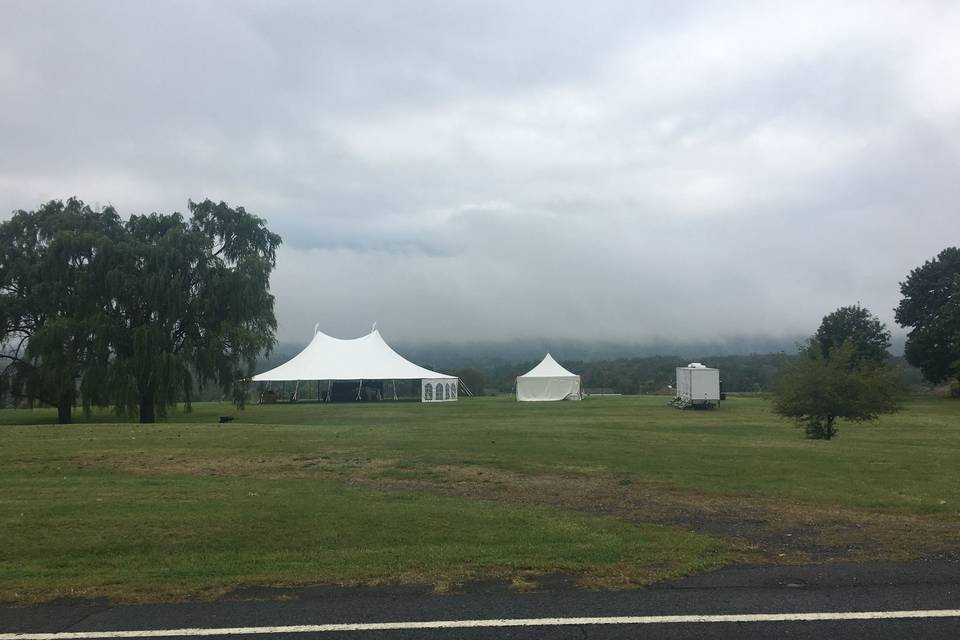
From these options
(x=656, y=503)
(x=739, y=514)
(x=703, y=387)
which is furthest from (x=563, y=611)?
(x=703, y=387)

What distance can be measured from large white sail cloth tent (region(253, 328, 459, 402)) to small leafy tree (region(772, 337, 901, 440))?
30.7 metres

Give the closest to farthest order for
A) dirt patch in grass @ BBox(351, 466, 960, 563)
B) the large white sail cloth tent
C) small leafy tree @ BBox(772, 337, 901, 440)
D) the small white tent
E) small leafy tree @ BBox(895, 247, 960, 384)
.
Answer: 1. dirt patch in grass @ BBox(351, 466, 960, 563)
2. small leafy tree @ BBox(772, 337, 901, 440)
3. the large white sail cloth tent
4. the small white tent
5. small leafy tree @ BBox(895, 247, 960, 384)

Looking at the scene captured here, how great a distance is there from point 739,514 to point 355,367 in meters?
44.7

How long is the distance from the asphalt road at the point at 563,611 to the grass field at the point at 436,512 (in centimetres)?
40

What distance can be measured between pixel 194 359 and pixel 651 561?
29.2 metres

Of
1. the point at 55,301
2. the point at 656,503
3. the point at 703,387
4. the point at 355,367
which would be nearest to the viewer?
the point at 656,503

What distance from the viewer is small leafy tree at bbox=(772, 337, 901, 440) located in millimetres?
22250

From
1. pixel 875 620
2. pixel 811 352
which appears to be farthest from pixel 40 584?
pixel 811 352

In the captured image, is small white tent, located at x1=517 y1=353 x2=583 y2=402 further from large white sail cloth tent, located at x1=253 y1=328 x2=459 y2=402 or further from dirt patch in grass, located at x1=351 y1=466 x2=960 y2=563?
dirt patch in grass, located at x1=351 y1=466 x2=960 y2=563

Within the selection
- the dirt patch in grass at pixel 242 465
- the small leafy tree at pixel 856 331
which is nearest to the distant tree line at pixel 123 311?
the dirt patch in grass at pixel 242 465

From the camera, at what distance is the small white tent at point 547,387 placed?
180 ft

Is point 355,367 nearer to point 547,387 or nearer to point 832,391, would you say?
point 547,387


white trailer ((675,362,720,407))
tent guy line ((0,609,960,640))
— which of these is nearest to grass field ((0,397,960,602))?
tent guy line ((0,609,960,640))

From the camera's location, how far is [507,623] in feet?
16.5
